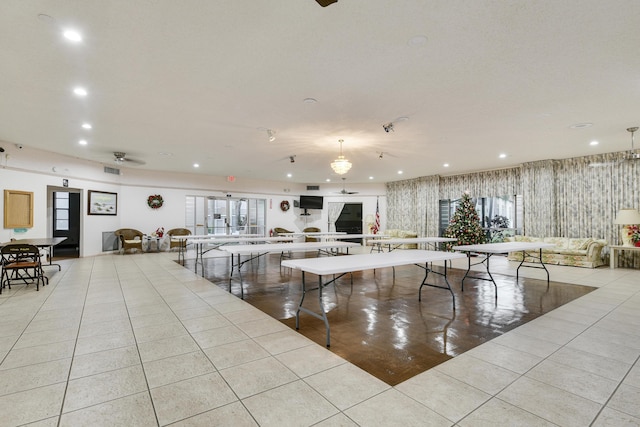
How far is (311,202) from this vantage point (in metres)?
14.1

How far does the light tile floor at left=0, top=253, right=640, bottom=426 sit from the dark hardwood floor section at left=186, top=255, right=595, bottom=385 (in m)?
0.19

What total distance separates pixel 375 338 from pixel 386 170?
7879mm

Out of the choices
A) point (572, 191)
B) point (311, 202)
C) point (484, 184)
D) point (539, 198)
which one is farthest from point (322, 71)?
point (311, 202)

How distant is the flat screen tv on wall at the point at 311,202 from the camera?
45.9ft

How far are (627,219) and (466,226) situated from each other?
11.3 ft

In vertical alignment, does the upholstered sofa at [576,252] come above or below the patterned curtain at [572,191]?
below

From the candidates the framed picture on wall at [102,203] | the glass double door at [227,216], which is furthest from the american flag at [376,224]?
the framed picture on wall at [102,203]

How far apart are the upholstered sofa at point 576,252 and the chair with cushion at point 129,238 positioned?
38.9ft

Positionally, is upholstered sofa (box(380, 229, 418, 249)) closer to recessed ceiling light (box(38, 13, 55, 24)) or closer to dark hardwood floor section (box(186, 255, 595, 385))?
dark hardwood floor section (box(186, 255, 595, 385))

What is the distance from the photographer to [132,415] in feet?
5.90

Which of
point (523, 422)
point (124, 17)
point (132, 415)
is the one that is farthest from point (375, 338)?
point (124, 17)

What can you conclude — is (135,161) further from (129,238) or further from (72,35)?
(72,35)

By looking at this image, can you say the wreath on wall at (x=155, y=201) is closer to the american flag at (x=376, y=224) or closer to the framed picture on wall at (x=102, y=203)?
the framed picture on wall at (x=102, y=203)

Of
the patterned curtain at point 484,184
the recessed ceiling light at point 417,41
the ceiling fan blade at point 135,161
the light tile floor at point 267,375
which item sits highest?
the ceiling fan blade at point 135,161
